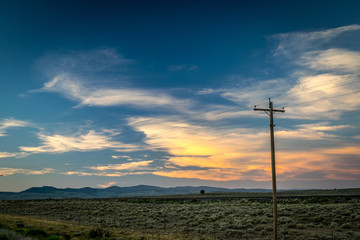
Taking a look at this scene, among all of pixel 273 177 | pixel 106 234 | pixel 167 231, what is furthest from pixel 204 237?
pixel 273 177

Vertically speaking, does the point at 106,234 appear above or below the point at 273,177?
below

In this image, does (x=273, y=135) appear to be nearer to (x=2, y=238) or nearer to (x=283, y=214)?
(x=2, y=238)

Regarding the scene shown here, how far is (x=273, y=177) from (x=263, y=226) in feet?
52.3

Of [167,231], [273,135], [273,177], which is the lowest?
[167,231]

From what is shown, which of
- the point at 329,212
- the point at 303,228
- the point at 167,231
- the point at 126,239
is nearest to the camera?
the point at 126,239

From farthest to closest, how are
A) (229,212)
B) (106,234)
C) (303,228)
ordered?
1. (229,212)
2. (303,228)
3. (106,234)

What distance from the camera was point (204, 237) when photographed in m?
31.1

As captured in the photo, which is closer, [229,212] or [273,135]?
[273,135]

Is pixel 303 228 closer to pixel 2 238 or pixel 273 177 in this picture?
pixel 273 177

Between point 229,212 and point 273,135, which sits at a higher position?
point 273,135

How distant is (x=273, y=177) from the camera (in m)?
21.6

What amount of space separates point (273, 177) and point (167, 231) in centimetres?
1957

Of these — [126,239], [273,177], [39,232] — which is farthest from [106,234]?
[273,177]

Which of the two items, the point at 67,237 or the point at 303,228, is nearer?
the point at 67,237
